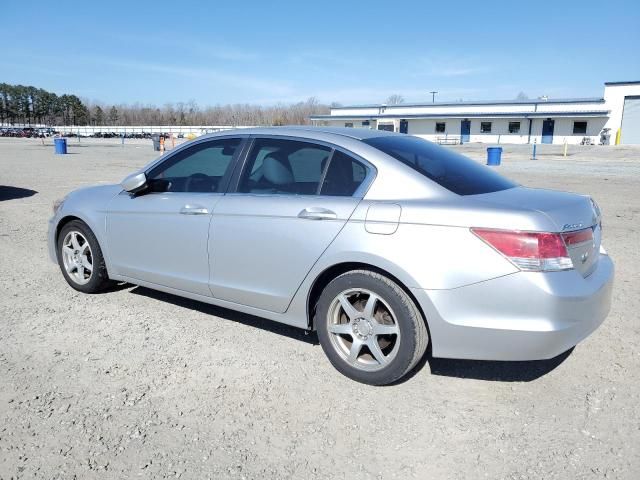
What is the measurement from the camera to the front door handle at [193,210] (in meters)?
3.95

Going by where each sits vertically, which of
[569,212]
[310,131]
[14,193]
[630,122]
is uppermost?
[630,122]

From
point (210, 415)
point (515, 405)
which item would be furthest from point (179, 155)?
point (515, 405)

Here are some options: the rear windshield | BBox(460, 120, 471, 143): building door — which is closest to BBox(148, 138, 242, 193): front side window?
the rear windshield

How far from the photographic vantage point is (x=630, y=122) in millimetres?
50688

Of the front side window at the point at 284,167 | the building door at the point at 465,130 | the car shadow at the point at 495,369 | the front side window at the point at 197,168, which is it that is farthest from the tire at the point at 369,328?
the building door at the point at 465,130

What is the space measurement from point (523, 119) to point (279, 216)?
57.2 metres

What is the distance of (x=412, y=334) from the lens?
10.2ft

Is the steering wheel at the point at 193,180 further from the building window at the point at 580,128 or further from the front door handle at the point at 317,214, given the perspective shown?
the building window at the point at 580,128

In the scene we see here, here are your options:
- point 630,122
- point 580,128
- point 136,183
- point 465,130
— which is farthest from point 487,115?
point 136,183

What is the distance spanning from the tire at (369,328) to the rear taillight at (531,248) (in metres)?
0.61

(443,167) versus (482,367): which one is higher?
(443,167)

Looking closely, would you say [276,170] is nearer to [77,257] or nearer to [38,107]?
[77,257]

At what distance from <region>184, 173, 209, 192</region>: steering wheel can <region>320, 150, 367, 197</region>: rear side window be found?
3.77 ft

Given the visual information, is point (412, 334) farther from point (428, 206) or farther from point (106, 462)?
point (106, 462)
